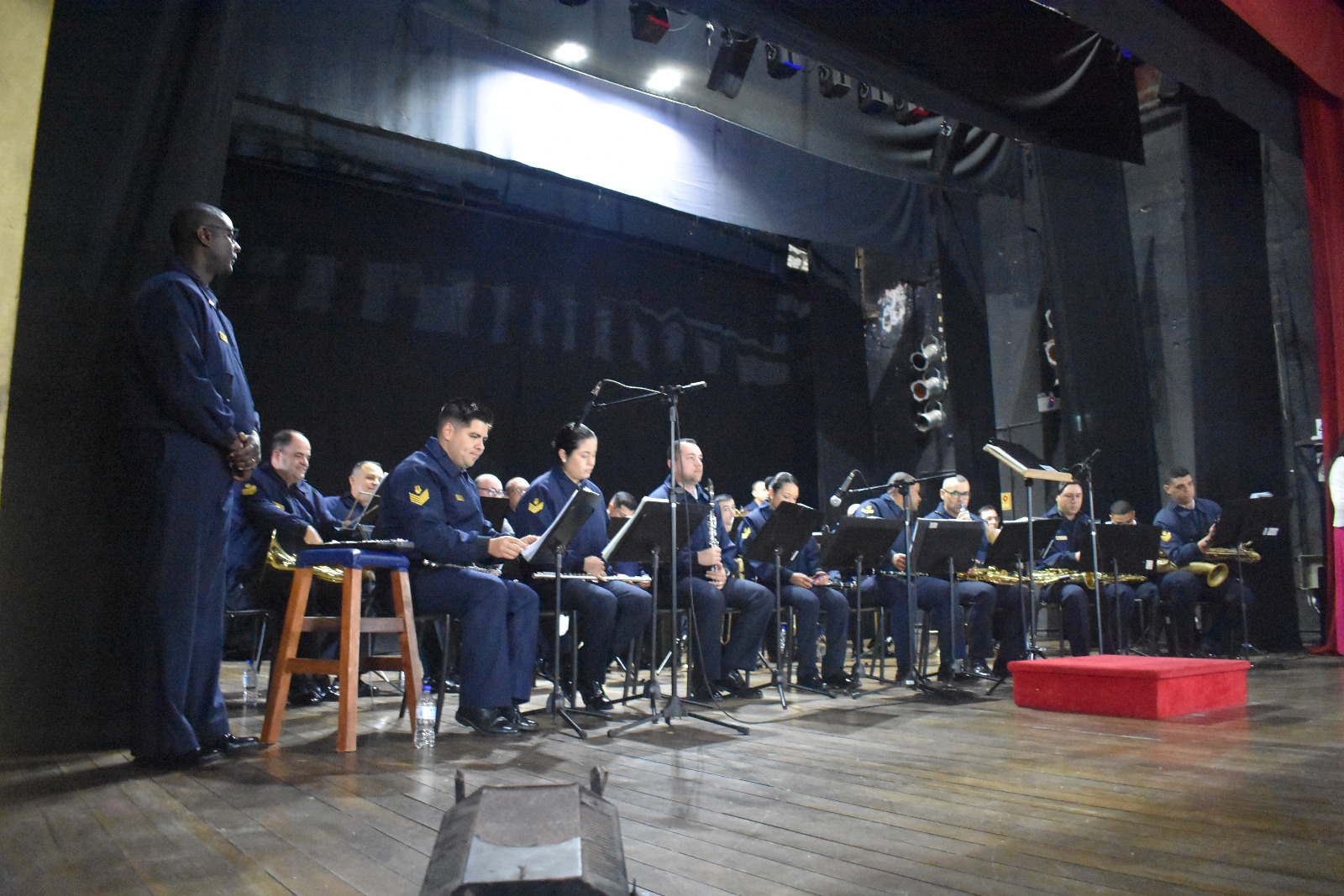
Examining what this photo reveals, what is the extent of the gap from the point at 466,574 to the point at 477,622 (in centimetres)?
22

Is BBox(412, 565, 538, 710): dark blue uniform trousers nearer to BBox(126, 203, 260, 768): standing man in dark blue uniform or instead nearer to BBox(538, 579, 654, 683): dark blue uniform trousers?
BBox(538, 579, 654, 683): dark blue uniform trousers

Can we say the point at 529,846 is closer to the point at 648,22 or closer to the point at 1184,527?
the point at 648,22

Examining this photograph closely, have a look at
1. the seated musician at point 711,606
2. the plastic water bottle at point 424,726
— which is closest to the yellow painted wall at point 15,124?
the plastic water bottle at point 424,726

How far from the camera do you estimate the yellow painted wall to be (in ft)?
9.38

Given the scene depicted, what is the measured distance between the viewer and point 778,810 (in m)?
2.53

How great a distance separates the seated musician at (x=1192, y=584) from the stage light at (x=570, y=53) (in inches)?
224

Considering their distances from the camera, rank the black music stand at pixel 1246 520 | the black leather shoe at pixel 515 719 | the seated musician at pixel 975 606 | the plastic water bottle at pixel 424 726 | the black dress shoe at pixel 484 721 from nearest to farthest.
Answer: the plastic water bottle at pixel 424 726 < the black dress shoe at pixel 484 721 < the black leather shoe at pixel 515 719 < the seated musician at pixel 975 606 < the black music stand at pixel 1246 520

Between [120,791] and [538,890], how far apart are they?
6.37 ft

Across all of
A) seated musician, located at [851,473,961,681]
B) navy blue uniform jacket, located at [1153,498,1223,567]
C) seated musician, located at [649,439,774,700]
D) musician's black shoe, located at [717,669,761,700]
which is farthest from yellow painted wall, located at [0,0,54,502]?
navy blue uniform jacket, located at [1153,498,1223,567]

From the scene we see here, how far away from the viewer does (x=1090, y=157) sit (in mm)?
8805

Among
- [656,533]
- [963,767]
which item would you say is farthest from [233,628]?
[963,767]

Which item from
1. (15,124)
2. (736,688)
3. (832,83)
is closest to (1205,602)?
(736,688)

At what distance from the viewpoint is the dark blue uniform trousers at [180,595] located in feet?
9.95

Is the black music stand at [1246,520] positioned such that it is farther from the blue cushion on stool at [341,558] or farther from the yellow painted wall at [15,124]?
the yellow painted wall at [15,124]
